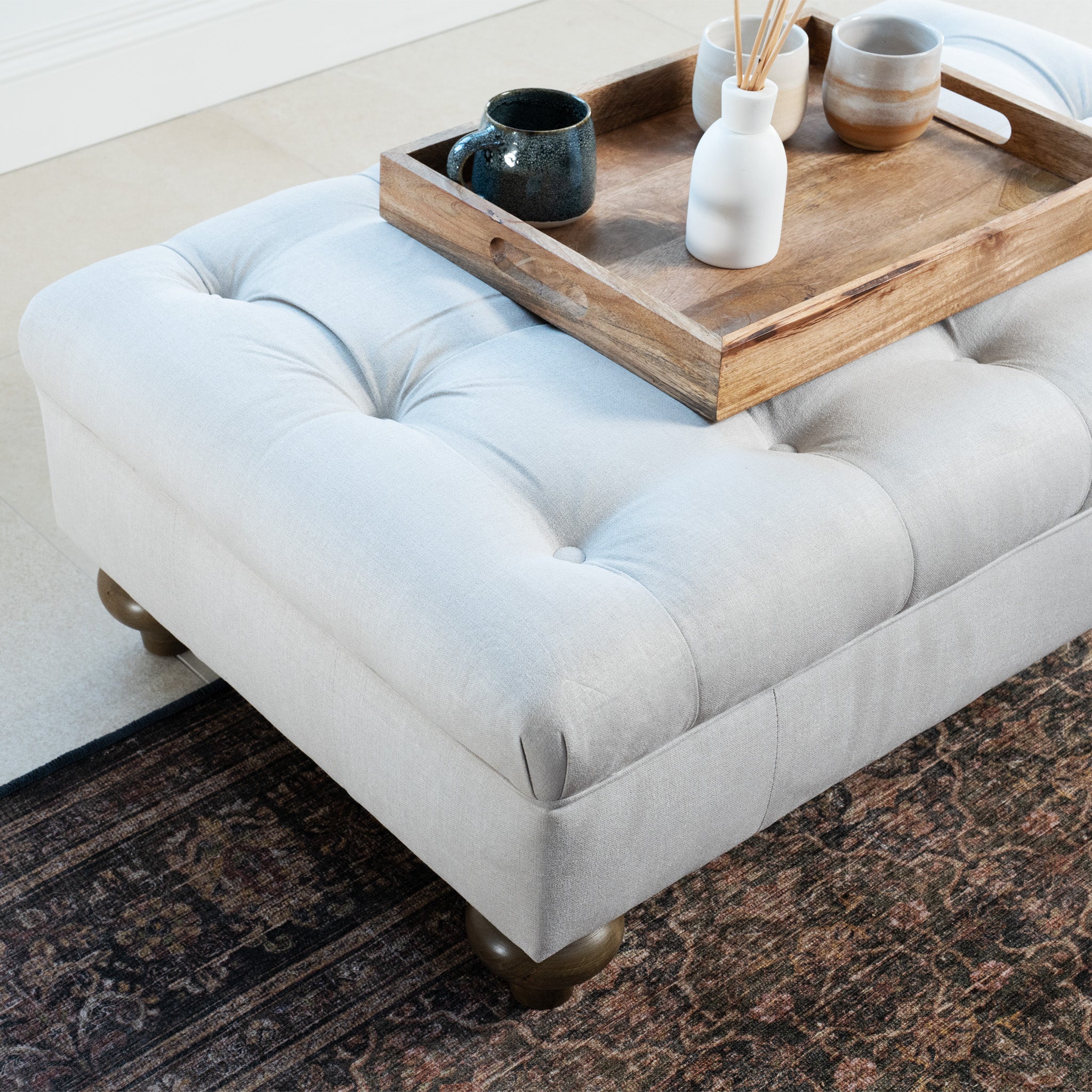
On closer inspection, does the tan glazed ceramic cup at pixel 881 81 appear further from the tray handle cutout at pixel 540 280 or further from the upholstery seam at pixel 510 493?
the upholstery seam at pixel 510 493

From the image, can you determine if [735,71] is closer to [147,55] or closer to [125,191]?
[125,191]

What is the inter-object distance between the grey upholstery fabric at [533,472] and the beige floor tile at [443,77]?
3.87ft

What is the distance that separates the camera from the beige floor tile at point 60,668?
1.41 meters

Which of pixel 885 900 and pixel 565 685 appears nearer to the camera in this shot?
pixel 565 685

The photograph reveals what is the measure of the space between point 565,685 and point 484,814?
14cm

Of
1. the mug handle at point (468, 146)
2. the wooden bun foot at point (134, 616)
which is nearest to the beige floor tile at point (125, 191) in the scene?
the wooden bun foot at point (134, 616)

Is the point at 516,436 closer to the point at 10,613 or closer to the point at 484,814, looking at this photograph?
the point at 484,814

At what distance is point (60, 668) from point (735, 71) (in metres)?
0.90

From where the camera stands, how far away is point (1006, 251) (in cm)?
131

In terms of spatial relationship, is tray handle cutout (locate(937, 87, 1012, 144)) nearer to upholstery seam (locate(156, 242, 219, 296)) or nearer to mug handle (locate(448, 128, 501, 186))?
mug handle (locate(448, 128, 501, 186))

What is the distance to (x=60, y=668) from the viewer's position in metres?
1.48

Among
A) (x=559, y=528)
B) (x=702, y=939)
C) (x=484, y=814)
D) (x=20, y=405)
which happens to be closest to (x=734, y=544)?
(x=559, y=528)

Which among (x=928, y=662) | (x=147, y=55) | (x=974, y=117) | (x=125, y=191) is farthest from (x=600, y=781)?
(x=147, y=55)

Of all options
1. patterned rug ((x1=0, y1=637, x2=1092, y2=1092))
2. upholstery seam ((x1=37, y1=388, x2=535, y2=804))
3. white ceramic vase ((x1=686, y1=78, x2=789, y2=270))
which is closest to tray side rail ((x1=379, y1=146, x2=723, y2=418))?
white ceramic vase ((x1=686, y1=78, x2=789, y2=270))
